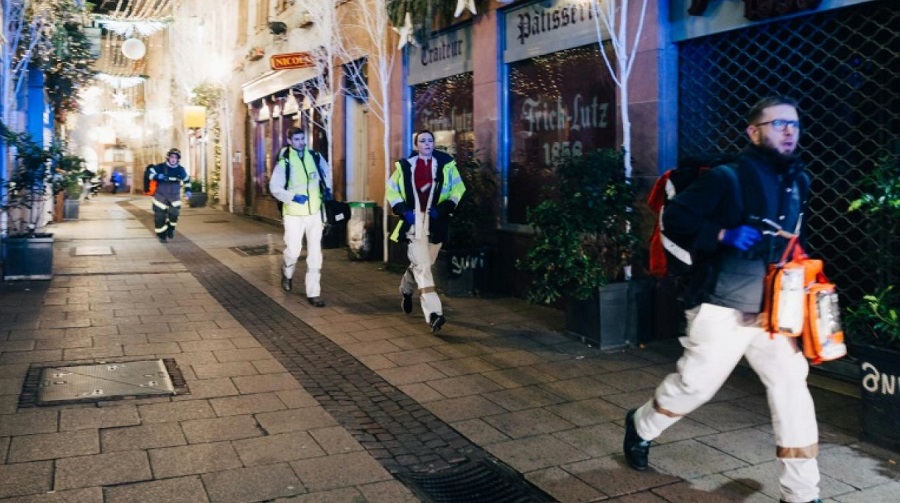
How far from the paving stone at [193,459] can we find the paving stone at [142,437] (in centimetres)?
12

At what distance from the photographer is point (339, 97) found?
16.4m

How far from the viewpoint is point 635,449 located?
4559 millimetres

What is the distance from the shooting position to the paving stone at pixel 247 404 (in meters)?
5.67

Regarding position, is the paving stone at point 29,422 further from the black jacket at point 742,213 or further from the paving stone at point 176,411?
the black jacket at point 742,213

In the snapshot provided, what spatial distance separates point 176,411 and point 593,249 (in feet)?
12.0

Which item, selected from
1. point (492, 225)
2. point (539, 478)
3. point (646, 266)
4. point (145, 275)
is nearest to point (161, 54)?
point (145, 275)

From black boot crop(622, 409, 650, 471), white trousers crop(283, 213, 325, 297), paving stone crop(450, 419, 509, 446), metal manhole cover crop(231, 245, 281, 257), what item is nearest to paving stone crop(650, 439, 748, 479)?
black boot crop(622, 409, 650, 471)

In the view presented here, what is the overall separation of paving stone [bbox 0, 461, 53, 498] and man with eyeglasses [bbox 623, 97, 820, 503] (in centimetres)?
317

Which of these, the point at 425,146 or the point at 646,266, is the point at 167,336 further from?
the point at 646,266

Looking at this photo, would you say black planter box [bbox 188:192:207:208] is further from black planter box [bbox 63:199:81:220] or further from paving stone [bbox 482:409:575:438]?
paving stone [bbox 482:409:575:438]

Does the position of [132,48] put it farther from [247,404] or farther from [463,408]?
[463,408]

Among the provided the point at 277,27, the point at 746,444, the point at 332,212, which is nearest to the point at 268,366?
the point at 332,212

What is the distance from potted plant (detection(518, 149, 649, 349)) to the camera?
7.29 m

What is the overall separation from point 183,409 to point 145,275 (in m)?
7.14
